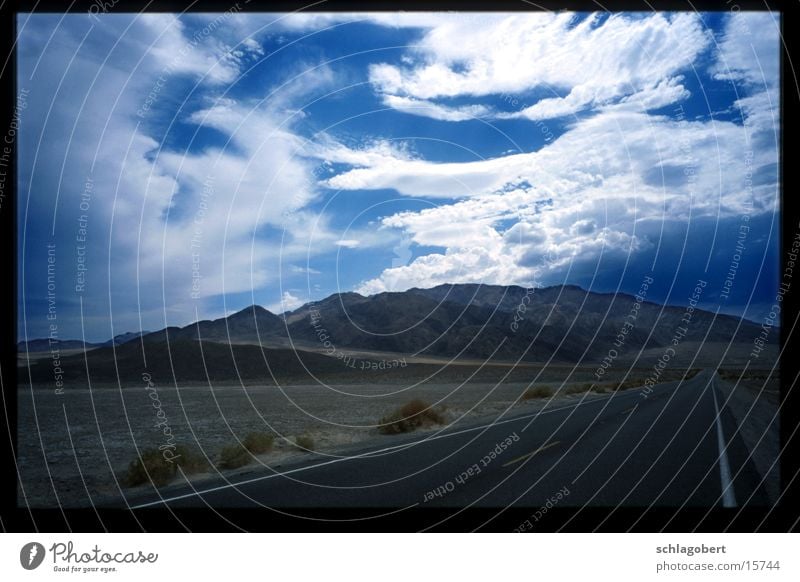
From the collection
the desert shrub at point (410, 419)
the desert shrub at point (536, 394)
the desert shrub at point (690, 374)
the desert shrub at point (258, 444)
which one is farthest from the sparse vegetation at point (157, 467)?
the desert shrub at point (690, 374)

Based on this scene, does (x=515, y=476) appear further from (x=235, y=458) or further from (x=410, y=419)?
(x=410, y=419)

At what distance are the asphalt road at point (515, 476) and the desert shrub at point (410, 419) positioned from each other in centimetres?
294

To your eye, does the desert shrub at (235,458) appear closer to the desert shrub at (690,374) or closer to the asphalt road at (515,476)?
the asphalt road at (515,476)

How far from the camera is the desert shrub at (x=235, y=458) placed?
13992 millimetres

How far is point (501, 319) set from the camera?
15162cm

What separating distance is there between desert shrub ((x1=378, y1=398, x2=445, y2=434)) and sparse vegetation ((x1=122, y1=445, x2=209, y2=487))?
338 inches

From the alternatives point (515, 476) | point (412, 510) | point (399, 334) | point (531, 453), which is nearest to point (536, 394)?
point (531, 453)

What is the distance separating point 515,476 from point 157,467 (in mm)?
6794

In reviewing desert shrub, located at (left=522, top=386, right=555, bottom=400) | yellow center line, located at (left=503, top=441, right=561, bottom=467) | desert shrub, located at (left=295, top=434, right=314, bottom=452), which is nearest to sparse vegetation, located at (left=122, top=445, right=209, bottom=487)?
desert shrub, located at (left=295, top=434, right=314, bottom=452)

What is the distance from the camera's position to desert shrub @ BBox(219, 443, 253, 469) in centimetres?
1399

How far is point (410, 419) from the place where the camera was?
2281cm

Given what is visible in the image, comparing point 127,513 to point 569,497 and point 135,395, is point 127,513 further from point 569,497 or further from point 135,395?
point 135,395

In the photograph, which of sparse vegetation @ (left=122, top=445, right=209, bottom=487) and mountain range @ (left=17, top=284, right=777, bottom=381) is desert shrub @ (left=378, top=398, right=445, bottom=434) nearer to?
sparse vegetation @ (left=122, top=445, right=209, bottom=487)

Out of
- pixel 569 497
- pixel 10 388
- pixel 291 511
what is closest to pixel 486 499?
pixel 569 497
